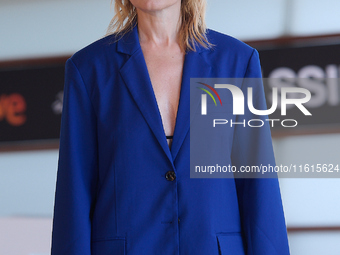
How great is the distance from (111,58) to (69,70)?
114 mm

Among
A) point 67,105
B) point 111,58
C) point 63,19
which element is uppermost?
point 63,19

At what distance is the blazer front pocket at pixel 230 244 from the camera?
3.52ft

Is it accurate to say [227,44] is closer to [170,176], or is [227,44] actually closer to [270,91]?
[170,176]

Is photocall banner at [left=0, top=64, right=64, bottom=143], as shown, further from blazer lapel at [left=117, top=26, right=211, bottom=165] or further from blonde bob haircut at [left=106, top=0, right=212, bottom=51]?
blazer lapel at [left=117, top=26, right=211, bottom=165]

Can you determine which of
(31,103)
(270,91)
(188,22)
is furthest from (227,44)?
(31,103)

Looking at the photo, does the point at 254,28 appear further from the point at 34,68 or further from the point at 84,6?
the point at 34,68

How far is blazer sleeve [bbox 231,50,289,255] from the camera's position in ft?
3.65

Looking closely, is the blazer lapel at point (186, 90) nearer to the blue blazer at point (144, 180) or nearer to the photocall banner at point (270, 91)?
the blue blazer at point (144, 180)

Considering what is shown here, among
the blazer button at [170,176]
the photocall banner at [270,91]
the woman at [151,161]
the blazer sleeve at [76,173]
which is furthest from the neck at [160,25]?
the photocall banner at [270,91]

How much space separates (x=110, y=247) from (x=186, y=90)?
0.42 meters

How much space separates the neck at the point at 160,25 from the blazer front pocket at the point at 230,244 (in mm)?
530

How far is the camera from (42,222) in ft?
9.97

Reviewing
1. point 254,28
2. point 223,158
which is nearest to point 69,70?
point 223,158

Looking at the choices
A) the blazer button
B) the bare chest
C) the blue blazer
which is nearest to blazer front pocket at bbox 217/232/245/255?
the blue blazer
